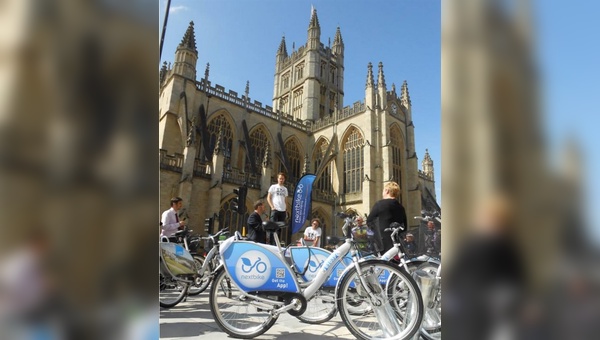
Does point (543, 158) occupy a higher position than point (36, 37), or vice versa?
point (36, 37)

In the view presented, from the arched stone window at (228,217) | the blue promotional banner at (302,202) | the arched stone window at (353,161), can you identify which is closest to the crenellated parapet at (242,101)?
the arched stone window at (353,161)

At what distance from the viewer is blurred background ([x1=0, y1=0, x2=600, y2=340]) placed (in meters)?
0.49

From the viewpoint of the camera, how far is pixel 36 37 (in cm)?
72

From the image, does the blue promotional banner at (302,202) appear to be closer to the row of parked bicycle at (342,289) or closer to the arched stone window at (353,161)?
the row of parked bicycle at (342,289)

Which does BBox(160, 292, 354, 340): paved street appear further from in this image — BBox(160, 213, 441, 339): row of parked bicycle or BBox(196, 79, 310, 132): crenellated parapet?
BBox(196, 79, 310, 132): crenellated parapet

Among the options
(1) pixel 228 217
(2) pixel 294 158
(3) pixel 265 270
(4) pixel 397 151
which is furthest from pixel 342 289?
(4) pixel 397 151

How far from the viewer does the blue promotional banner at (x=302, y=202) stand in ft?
29.2

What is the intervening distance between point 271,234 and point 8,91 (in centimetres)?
295

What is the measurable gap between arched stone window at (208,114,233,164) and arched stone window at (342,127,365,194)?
8.69 meters

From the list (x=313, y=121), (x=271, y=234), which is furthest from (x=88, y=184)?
(x=313, y=121)

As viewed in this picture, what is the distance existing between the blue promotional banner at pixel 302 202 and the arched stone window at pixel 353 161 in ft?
48.0

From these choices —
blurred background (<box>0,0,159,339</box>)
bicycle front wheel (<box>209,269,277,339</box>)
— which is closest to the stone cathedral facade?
bicycle front wheel (<box>209,269,277,339</box>)

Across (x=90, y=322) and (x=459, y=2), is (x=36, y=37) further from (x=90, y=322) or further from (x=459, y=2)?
(x=459, y=2)

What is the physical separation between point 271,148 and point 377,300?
21.8 meters
